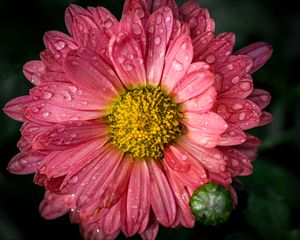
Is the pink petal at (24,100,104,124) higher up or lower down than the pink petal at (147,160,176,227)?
higher up

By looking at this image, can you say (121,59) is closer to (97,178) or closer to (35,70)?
(35,70)

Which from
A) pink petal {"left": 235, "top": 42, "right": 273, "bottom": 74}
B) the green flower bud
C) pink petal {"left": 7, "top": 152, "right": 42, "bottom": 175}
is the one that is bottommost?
pink petal {"left": 7, "top": 152, "right": 42, "bottom": 175}

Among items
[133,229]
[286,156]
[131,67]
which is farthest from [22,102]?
[286,156]

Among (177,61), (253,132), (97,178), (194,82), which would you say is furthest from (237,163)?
(253,132)

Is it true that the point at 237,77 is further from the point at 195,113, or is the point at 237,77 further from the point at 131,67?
the point at 131,67

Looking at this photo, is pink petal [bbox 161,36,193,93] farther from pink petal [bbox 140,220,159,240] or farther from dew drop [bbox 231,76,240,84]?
pink petal [bbox 140,220,159,240]

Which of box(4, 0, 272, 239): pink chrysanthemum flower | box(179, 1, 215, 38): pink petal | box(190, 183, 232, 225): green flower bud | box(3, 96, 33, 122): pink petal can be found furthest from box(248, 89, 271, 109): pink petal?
box(3, 96, 33, 122): pink petal

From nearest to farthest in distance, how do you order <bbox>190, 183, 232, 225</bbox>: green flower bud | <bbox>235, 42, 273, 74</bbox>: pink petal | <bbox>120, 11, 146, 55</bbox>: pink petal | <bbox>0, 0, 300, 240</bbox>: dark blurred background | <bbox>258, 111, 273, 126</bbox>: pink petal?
<bbox>190, 183, 232, 225</bbox>: green flower bud, <bbox>120, 11, 146, 55</bbox>: pink petal, <bbox>258, 111, 273, 126</bbox>: pink petal, <bbox>235, 42, 273, 74</bbox>: pink petal, <bbox>0, 0, 300, 240</bbox>: dark blurred background
